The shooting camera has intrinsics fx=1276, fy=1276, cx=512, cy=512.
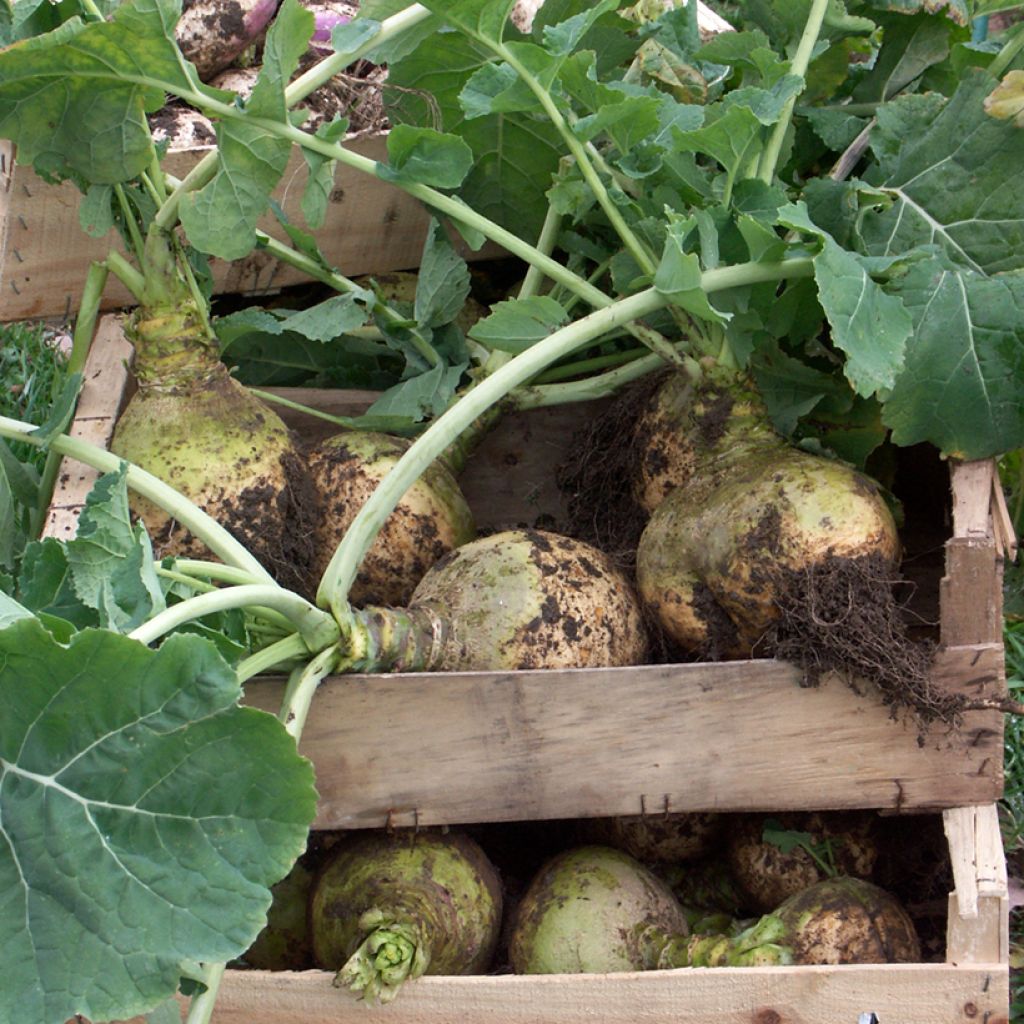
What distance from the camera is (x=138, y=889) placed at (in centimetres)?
133

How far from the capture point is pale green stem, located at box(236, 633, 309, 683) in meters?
1.79

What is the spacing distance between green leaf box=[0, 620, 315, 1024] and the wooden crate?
633 millimetres

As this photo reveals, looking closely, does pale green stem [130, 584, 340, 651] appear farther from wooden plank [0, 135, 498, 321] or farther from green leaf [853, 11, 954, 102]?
green leaf [853, 11, 954, 102]

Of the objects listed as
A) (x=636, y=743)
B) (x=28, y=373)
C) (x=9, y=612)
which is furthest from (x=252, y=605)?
(x=28, y=373)

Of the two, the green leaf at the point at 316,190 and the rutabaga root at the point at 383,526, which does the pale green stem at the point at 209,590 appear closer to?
the rutabaga root at the point at 383,526

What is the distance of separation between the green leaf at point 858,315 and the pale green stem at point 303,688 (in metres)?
0.89

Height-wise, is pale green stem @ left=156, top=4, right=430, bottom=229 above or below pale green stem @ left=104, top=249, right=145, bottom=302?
above

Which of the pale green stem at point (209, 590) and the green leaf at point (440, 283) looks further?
the green leaf at point (440, 283)

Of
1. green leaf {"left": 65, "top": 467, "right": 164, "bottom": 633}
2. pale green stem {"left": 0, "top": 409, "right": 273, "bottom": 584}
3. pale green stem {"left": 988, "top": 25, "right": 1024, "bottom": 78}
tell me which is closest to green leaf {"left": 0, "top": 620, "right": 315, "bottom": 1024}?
green leaf {"left": 65, "top": 467, "right": 164, "bottom": 633}

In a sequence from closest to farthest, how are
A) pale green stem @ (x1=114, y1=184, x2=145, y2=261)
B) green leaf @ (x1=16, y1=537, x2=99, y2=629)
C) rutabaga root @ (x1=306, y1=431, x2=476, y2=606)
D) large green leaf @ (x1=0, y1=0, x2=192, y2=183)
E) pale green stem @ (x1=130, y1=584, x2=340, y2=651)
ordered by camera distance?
pale green stem @ (x1=130, y1=584, x2=340, y2=651), green leaf @ (x1=16, y1=537, x2=99, y2=629), large green leaf @ (x1=0, y1=0, x2=192, y2=183), pale green stem @ (x1=114, y1=184, x2=145, y2=261), rutabaga root @ (x1=306, y1=431, x2=476, y2=606)

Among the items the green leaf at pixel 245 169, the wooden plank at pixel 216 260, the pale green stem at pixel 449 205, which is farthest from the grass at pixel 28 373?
the pale green stem at pixel 449 205

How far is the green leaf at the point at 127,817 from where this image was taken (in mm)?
1315

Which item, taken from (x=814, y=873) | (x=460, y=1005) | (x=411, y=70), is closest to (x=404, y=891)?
(x=460, y=1005)

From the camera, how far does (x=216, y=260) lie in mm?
2758
